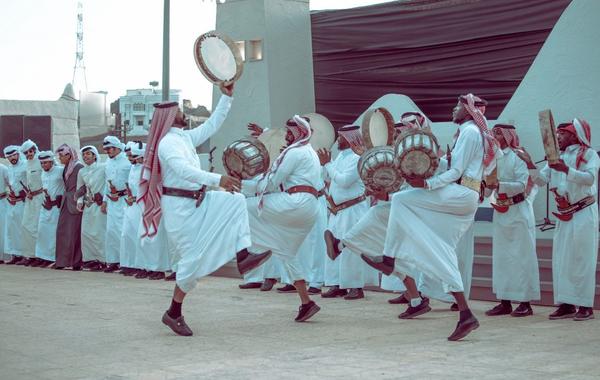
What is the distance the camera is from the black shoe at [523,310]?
9.67 metres

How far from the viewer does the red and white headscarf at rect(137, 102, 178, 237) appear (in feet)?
27.7

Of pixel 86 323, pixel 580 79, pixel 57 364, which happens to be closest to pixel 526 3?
pixel 580 79

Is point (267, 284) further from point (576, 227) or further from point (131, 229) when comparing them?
point (576, 227)

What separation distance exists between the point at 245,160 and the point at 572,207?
3.05 metres

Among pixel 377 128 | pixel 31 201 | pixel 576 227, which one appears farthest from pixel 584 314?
pixel 31 201

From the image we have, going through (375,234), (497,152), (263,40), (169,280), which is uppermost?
(263,40)

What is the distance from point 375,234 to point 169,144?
89.7 inches

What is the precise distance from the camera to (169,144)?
27.4 feet

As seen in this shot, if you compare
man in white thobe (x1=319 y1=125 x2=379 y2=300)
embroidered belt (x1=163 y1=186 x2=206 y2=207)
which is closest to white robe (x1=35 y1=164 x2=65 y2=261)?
man in white thobe (x1=319 y1=125 x2=379 y2=300)

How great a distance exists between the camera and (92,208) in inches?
616

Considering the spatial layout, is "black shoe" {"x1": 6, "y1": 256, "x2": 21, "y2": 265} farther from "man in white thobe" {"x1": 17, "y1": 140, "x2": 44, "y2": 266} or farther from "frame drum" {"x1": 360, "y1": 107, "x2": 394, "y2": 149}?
"frame drum" {"x1": 360, "y1": 107, "x2": 394, "y2": 149}

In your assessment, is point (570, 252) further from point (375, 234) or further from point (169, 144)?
point (169, 144)

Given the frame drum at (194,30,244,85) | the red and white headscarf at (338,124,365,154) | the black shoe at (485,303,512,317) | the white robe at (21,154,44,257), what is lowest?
the black shoe at (485,303,512,317)

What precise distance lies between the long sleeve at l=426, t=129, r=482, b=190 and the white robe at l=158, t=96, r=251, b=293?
1.58 metres
